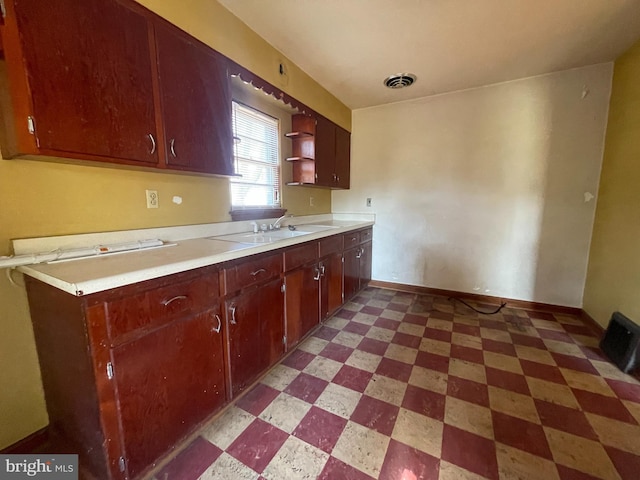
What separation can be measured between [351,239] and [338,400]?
1.63 meters

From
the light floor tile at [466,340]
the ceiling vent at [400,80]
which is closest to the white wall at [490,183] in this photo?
the ceiling vent at [400,80]

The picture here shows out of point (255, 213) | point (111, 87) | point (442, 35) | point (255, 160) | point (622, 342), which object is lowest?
point (622, 342)

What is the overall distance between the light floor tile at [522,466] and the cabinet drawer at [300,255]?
1.49 metres

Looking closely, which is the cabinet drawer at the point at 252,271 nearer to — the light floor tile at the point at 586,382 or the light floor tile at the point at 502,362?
the light floor tile at the point at 502,362

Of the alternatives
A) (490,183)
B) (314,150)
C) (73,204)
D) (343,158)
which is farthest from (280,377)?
(490,183)

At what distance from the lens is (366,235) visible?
3289 millimetres

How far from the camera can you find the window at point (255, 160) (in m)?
2.13

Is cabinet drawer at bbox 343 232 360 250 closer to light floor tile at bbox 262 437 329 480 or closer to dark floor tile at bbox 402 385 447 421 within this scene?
dark floor tile at bbox 402 385 447 421

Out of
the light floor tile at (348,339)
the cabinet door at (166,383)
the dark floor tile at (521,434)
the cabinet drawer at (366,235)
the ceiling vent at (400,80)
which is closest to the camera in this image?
the cabinet door at (166,383)

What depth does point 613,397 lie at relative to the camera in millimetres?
1559

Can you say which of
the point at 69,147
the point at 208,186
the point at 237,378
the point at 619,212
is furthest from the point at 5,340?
the point at 619,212

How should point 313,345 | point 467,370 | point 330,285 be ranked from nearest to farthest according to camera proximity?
point 467,370, point 313,345, point 330,285

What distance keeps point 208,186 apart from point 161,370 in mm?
1250

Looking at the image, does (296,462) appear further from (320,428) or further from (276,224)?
(276,224)
